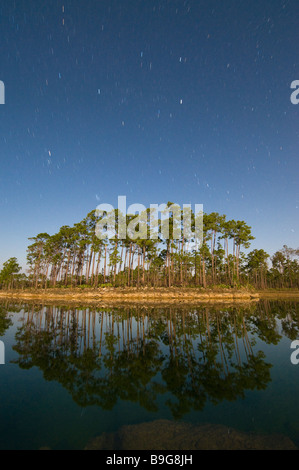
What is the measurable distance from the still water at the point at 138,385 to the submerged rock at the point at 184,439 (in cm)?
22

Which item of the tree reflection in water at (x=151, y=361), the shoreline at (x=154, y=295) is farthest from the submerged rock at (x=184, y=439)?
the shoreline at (x=154, y=295)

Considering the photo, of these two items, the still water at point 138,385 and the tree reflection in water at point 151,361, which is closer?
the still water at point 138,385

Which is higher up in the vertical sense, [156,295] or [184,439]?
[184,439]

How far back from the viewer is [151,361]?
8367mm

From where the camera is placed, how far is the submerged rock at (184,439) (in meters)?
3.92

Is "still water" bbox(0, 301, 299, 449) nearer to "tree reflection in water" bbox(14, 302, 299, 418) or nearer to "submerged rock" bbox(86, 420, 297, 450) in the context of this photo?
"tree reflection in water" bbox(14, 302, 299, 418)

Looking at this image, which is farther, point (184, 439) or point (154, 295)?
point (154, 295)

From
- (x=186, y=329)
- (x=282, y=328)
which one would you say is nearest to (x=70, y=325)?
(x=186, y=329)

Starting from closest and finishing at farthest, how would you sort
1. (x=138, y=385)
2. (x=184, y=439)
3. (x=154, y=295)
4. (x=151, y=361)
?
1. (x=184, y=439)
2. (x=138, y=385)
3. (x=151, y=361)
4. (x=154, y=295)

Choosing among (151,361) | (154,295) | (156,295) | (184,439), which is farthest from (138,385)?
(156,295)

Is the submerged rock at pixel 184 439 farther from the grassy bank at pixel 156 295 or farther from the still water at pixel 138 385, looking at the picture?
the grassy bank at pixel 156 295

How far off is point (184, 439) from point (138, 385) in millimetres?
2515

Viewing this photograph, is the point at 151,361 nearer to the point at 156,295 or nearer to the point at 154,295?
the point at 154,295

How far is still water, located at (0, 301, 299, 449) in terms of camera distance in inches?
183
